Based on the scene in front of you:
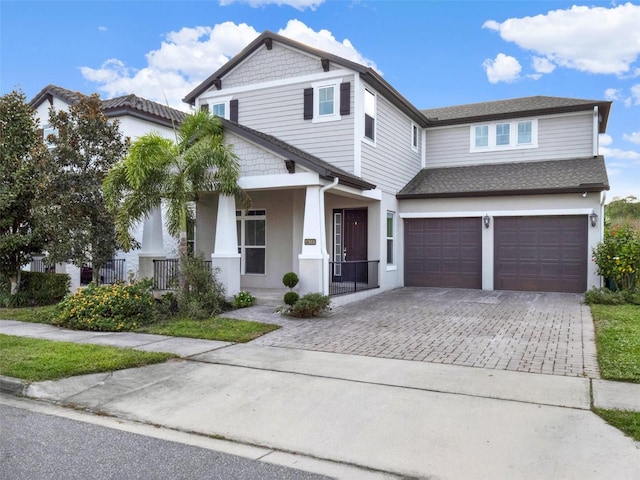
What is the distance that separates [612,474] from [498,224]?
12.8m

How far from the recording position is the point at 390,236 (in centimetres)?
1631

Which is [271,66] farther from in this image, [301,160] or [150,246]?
[150,246]

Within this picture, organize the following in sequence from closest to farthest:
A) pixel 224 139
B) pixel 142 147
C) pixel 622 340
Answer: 1. pixel 622 340
2. pixel 142 147
3. pixel 224 139

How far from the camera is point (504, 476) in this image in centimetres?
371

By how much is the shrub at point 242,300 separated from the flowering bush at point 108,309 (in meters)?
2.12

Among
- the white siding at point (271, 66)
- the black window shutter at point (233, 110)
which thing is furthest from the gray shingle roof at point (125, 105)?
the white siding at point (271, 66)

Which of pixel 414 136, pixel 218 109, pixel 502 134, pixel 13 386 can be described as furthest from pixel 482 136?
pixel 13 386

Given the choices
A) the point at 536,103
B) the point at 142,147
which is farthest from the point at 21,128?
the point at 536,103

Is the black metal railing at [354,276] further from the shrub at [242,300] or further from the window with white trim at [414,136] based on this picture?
the window with white trim at [414,136]

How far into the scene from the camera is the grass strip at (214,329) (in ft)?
29.5

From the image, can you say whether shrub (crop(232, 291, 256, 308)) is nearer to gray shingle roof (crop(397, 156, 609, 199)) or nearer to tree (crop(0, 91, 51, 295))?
tree (crop(0, 91, 51, 295))

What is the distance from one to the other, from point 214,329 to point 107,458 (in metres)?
5.53

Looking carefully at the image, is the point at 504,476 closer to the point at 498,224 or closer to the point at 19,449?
the point at 19,449

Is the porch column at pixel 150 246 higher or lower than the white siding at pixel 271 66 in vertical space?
lower
